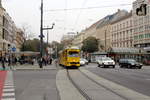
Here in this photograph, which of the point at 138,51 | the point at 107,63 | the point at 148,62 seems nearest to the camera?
the point at 107,63

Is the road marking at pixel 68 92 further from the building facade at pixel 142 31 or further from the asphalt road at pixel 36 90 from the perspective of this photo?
the building facade at pixel 142 31

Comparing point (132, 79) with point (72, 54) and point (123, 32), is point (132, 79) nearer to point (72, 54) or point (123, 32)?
point (72, 54)

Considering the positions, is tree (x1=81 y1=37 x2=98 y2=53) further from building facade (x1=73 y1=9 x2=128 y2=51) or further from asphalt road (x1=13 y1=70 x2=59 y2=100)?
asphalt road (x1=13 y1=70 x2=59 y2=100)

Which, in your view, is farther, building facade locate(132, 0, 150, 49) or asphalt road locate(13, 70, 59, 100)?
building facade locate(132, 0, 150, 49)

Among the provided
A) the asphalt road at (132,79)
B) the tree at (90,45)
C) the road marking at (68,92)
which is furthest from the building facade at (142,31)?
the road marking at (68,92)

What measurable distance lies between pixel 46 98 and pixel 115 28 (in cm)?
9440

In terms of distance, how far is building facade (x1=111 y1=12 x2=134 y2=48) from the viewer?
91725 millimetres

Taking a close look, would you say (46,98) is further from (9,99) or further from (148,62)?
(148,62)

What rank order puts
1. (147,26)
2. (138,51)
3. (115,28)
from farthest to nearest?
(115,28) → (147,26) → (138,51)

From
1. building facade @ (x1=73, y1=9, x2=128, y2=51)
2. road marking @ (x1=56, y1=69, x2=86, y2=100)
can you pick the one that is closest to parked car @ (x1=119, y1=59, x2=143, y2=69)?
road marking @ (x1=56, y1=69, x2=86, y2=100)

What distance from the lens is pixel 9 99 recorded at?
445 inches

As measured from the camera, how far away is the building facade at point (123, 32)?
91.7 m

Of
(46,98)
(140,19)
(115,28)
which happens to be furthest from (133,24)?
(46,98)

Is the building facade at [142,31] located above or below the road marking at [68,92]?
above
